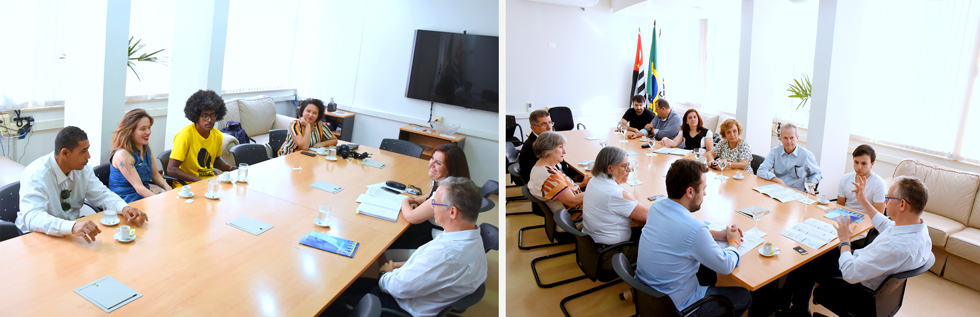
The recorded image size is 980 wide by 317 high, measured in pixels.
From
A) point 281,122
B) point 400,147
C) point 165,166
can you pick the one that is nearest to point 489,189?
point 400,147

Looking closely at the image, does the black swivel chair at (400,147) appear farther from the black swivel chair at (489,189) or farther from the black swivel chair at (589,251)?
the black swivel chair at (589,251)

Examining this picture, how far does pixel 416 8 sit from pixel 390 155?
0.45m

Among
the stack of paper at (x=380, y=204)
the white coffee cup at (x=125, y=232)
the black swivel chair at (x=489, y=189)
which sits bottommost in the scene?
the white coffee cup at (x=125, y=232)

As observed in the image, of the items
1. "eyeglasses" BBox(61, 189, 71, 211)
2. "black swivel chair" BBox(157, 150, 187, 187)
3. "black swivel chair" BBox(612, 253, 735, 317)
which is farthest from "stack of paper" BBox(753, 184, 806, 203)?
"eyeglasses" BBox(61, 189, 71, 211)

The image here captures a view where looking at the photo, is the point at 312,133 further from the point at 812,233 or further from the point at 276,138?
the point at 812,233

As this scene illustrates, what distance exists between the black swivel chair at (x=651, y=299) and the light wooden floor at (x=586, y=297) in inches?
35.2

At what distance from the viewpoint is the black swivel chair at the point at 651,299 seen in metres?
2.34

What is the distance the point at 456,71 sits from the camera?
1336mm

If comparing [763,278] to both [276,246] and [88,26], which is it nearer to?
[276,246]

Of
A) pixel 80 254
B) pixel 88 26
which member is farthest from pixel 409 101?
pixel 80 254

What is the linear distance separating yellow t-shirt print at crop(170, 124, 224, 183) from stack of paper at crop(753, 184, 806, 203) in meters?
3.88

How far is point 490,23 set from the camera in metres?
1.30

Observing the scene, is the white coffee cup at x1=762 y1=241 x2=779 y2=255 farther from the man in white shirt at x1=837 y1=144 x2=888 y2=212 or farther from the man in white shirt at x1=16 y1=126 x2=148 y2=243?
the man in white shirt at x1=16 y1=126 x2=148 y2=243

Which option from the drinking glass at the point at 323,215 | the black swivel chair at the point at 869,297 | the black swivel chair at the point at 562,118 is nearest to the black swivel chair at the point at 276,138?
the drinking glass at the point at 323,215
